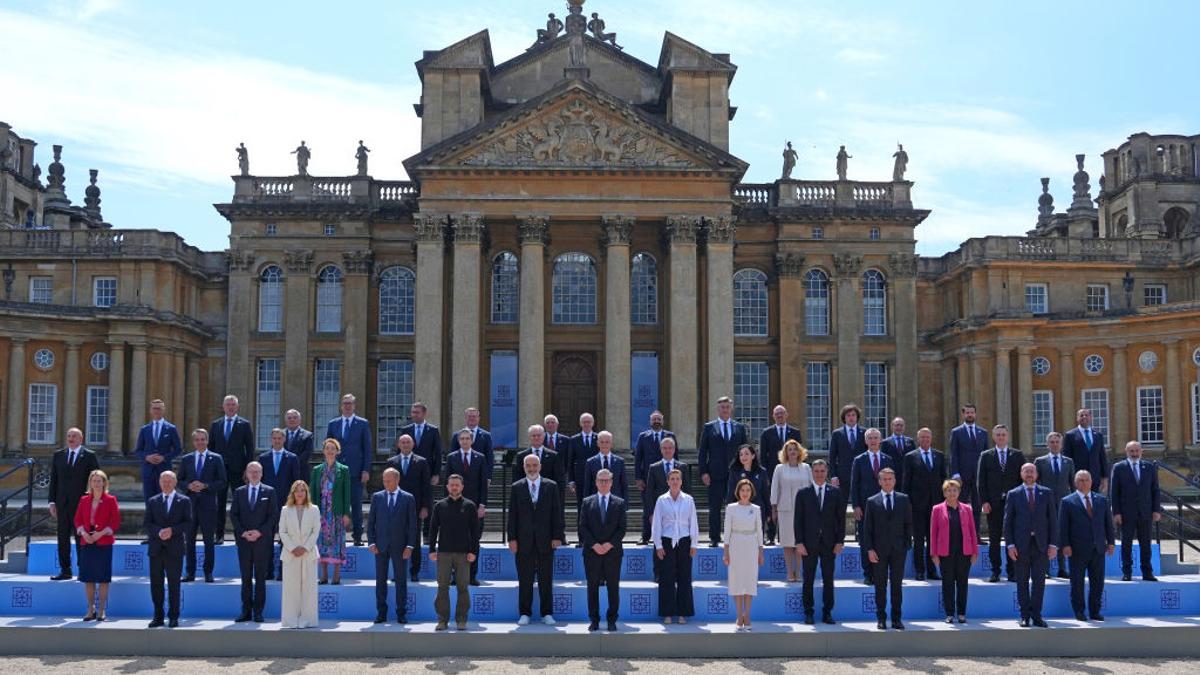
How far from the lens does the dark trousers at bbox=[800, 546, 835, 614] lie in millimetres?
14180

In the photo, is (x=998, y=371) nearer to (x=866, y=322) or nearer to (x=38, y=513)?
(x=866, y=322)

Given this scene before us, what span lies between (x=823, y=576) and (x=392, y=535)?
201 inches

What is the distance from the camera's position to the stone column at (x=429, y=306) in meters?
32.7

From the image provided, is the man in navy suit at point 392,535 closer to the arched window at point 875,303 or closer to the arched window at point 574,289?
the arched window at point 574,289

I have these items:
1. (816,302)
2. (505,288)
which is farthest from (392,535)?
(816,302)

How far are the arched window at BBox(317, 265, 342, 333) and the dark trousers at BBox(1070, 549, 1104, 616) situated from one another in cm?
2836

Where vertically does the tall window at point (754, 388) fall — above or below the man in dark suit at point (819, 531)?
above

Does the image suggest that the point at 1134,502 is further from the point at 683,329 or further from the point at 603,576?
the point at 683,329

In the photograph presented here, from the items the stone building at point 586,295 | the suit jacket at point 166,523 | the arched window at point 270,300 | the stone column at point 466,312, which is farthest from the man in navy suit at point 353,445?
the arched window at point 270,300

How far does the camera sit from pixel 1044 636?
13.8 metres

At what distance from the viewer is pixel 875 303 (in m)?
39.3

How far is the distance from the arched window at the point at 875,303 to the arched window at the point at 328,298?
1713 centimetres

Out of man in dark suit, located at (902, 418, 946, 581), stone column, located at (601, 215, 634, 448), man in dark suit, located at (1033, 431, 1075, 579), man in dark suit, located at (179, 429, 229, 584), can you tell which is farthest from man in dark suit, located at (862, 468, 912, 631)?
stone column, located at (601, 215, 634, 448)

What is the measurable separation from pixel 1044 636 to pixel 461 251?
21903 millimetres
